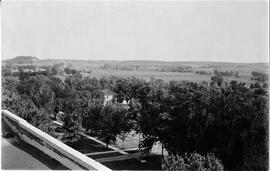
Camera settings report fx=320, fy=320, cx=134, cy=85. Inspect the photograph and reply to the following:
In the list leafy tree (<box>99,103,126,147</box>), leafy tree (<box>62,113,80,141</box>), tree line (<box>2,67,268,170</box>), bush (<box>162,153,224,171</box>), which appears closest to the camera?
bush (<box>162,153,224,171</box>)

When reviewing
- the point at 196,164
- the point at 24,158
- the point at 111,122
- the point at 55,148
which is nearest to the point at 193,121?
the point at 111,122

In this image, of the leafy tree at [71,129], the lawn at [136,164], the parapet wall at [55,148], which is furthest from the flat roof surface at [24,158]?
the leafy tree at [71,129]

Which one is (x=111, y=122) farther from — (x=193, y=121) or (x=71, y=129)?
(x=193, y=121)

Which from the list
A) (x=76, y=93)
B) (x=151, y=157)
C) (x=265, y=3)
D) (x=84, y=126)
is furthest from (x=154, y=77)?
(x=265, y=3)

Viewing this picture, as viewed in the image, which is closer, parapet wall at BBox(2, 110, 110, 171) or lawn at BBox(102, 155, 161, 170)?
parapet wall at BBox(2, 110, 110, 171)

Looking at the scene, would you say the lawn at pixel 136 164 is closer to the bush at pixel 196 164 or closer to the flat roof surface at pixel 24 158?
the bush at pixel 196 164

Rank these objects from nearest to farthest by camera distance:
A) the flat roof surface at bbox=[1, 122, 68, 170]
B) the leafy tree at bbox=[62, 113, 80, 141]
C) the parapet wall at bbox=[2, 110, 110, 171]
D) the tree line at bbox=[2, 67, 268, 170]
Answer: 1. the parapet wall at bbox=[2, 110, 110, 171]
2. the flat roof surface at bbox=[1, 122, 68, 170]
3. the tree line at bbox=[2, 67, 268, 170]
4. the leafy tree at bbox=[62, 113, 80, 141]

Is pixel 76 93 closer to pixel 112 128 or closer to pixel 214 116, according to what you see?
pixel 112 128

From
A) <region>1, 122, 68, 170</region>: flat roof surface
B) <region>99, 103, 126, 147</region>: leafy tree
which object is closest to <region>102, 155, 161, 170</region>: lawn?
<region>99, 103, 126, 147</region>: leafy tree

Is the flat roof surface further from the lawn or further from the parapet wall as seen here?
the lawn
